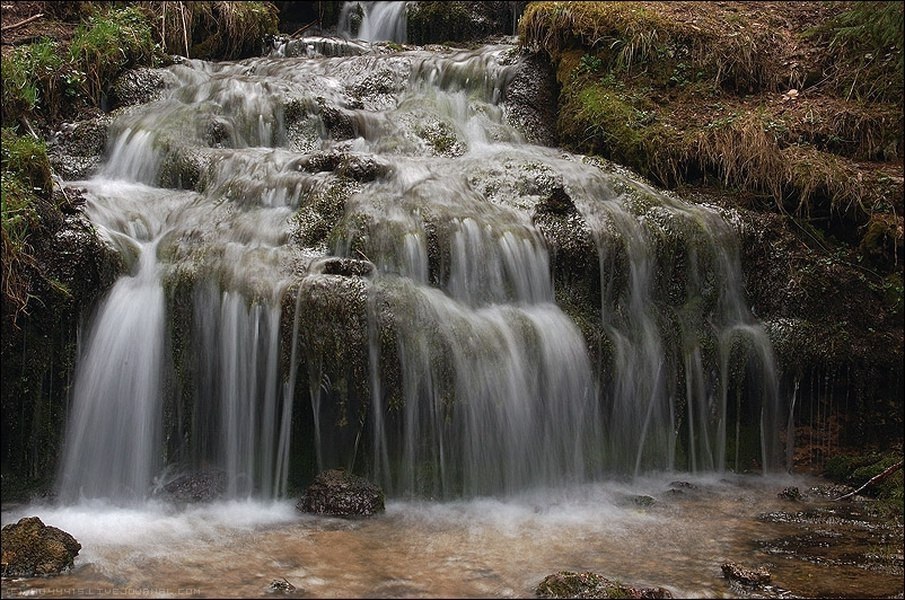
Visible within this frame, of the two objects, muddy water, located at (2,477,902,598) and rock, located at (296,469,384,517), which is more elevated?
rock, located at (296,469,384,517)

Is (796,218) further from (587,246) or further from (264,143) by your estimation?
(264,143)

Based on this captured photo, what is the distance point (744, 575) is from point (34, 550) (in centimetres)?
300

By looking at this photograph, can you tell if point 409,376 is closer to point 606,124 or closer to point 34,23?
point 606,124

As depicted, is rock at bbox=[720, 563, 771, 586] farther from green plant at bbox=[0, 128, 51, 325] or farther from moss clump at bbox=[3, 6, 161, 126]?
moss clump at bbox=[3, 6, 161, 126]

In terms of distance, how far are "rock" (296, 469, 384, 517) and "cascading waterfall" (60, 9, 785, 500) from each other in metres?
0.29

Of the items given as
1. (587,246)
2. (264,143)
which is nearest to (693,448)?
(587,246)

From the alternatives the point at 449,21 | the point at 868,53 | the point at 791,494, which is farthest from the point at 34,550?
the point at 449,21

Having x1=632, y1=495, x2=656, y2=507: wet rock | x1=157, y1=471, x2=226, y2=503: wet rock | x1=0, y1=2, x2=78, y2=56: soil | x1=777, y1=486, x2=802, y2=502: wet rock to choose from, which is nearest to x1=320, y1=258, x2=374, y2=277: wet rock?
x1=157, y1=471, x2=226, y2=503: wet rock

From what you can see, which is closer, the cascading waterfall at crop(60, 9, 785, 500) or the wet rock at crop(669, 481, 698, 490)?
the cascading waterfall at crop(60, 9, 785, 500)

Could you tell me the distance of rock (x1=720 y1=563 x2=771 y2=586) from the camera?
361 cm

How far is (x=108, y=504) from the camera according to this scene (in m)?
4.69

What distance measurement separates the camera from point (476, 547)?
410 cm

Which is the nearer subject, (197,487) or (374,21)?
(197,487)

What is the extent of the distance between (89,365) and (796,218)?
5304 millimetres
